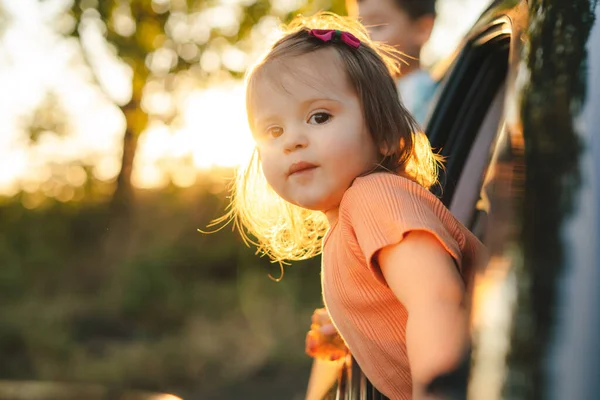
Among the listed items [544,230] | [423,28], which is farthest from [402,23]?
[544,230]

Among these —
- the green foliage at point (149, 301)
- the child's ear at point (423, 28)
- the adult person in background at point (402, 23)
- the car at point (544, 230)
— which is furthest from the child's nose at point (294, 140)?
the green foliage at point (149, 301)

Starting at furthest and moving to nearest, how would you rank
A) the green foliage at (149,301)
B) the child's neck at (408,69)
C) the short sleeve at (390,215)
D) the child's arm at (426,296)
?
the green foliage at (149,301)
the child's neck at (408,69)
the short sleeve at (390,215)
the child's arm at (426,296)

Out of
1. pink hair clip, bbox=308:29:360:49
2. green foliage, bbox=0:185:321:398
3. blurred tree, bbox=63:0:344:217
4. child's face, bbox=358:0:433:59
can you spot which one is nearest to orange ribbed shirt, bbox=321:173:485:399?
pink hair clip, bbox=308:29:360:49

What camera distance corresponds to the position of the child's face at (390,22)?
368 centimetres

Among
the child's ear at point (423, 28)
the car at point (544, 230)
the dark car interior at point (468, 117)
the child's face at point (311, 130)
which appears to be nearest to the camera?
the car at point (544, 230)

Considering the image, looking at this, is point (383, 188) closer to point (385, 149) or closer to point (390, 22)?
point (385, 149)

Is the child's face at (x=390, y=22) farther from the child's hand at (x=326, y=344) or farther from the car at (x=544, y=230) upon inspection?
the car at (x=544, y=230)

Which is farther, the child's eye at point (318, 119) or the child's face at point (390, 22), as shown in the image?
the child's face at point (390, 22)

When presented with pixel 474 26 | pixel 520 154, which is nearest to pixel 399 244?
pixel 520 154

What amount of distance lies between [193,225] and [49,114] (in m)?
3.48

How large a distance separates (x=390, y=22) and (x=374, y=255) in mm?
2623

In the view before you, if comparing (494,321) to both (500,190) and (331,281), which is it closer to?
(500,190)

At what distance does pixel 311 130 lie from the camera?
5.07ft

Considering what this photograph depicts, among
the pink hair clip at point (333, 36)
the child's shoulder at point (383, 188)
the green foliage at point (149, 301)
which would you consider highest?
the pink hair clip at point (333, 36)
